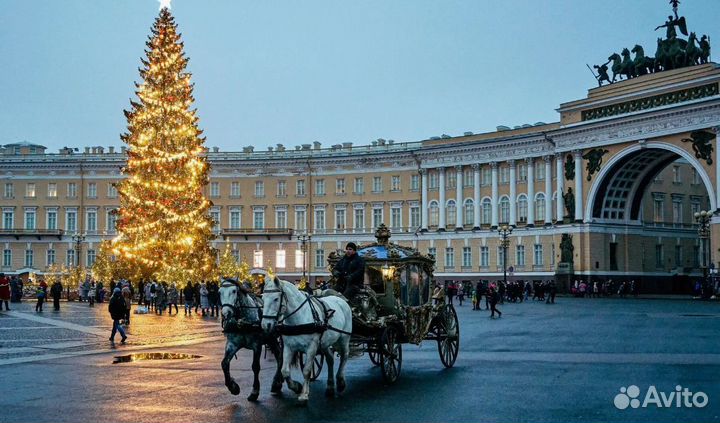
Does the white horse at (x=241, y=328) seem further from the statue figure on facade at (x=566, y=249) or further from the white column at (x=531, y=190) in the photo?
the white column at (x=531, y=190)

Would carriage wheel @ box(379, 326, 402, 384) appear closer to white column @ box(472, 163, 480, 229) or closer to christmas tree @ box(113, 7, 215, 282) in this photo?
christmas tree @ box(113, 7, 215, 282)

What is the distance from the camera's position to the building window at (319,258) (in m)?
88.4

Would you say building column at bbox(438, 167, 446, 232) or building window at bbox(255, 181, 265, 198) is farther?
building window at bbox(255, 181, 265, 198)

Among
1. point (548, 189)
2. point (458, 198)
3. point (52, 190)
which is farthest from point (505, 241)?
point (52, 190)

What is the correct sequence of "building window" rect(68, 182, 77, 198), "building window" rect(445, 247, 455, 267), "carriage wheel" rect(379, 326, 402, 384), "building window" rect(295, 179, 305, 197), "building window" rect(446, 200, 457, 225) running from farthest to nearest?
"building window" rect(68, 182, 77, 198) < "building window" rect(295, 179, 305, 197) < "building window" rect(446, 200, 457, 225) < "building window" rect(445, 247, 455, 267) < "carriage wheel" rect(379, 326, 402, 384)

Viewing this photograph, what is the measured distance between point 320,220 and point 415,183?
10.6 meters

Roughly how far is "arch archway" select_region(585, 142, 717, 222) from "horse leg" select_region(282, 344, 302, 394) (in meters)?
56.2

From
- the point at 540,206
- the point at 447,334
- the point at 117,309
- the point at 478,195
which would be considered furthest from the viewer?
the point at 478,195

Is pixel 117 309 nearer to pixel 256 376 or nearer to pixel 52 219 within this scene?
pixel 256 376

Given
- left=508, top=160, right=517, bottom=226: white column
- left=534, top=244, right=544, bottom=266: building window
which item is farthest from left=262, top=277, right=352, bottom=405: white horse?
left=508, top=160, right=517, bottom=226: white column

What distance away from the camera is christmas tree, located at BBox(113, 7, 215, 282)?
152ft

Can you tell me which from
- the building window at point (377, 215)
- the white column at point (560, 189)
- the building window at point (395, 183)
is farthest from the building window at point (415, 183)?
the white column at point (560, 189)

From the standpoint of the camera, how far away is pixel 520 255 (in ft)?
251

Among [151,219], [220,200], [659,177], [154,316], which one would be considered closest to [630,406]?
[154,316]
